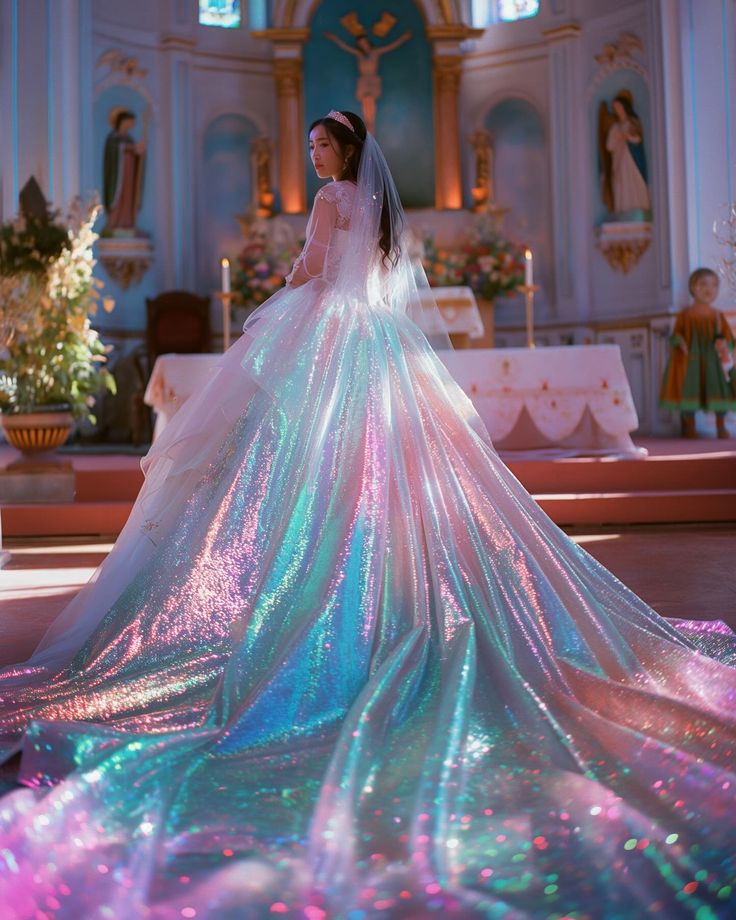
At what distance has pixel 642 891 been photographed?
142 centimetres

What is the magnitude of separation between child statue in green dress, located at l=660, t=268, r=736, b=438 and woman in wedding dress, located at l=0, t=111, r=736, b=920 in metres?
5.76

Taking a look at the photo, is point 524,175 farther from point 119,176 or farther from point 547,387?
point 547,387

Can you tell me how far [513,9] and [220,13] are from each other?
280 centimetres

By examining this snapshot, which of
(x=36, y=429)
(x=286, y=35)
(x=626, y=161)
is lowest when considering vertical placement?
(x=36, y=429)

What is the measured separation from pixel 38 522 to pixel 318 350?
352 cm

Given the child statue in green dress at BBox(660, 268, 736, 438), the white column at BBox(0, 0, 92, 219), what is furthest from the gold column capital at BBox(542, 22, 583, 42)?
the white column at BBox(0, 0, 92, 219)

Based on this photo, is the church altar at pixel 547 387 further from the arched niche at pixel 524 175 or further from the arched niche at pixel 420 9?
the arched niche at pixel 420 9

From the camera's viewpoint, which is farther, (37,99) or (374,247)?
(37,99)

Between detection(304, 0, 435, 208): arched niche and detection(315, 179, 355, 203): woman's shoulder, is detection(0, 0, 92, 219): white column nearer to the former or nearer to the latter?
detection(304, 0, 435, 208): arched niche

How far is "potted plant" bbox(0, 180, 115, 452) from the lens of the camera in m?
6.02

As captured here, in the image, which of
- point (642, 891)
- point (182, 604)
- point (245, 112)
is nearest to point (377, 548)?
point (182, 604)

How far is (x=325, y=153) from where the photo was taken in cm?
307

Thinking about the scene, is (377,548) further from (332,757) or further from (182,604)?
(332,757)

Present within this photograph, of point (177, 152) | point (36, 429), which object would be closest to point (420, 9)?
point (177, 152)
